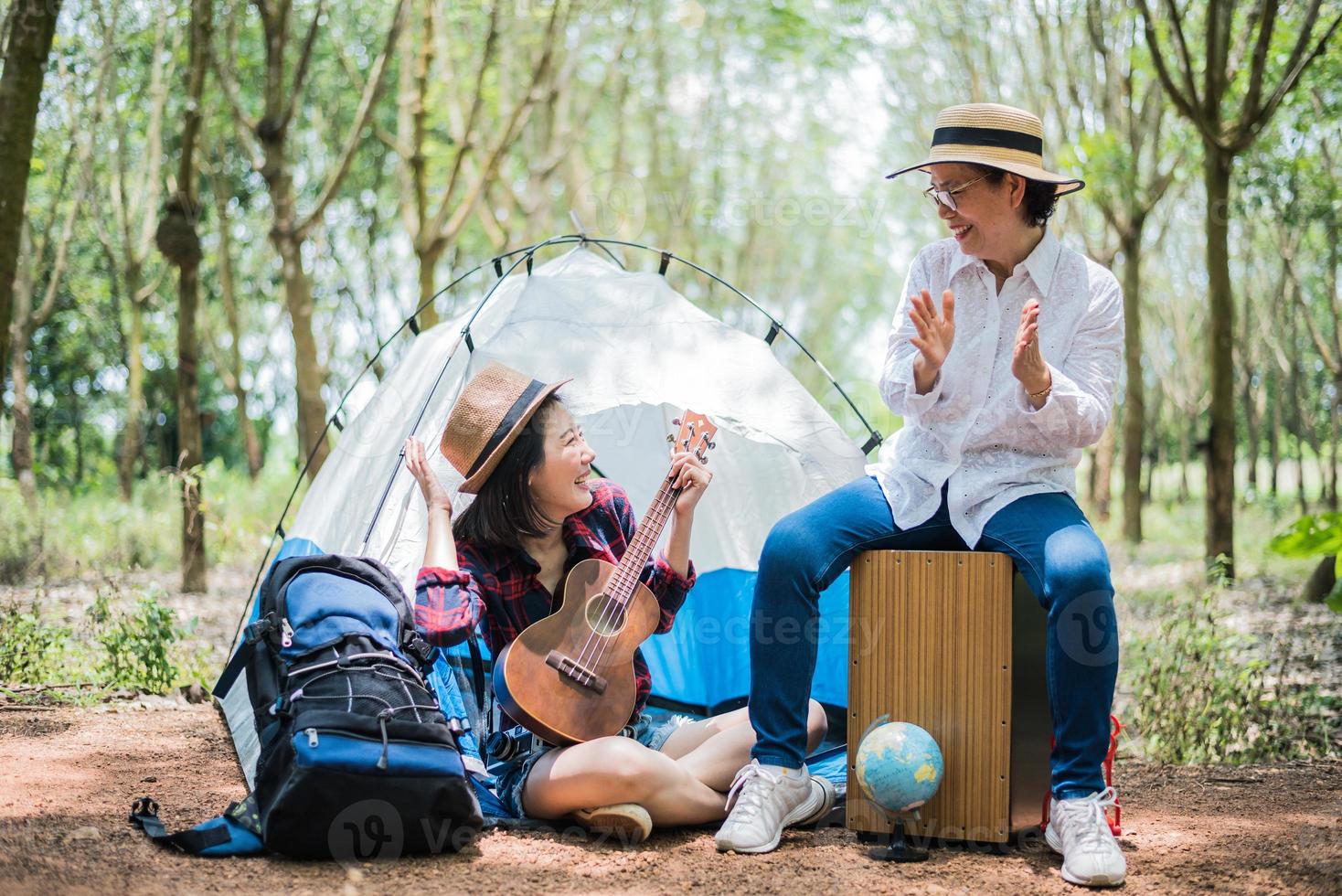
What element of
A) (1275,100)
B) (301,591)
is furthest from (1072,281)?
(1275,100)

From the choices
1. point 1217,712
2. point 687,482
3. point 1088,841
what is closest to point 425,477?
point 687,482

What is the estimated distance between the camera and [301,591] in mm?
3059

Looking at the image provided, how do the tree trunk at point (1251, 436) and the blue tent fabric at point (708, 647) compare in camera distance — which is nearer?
the blue tent fabric at point (708, 647)

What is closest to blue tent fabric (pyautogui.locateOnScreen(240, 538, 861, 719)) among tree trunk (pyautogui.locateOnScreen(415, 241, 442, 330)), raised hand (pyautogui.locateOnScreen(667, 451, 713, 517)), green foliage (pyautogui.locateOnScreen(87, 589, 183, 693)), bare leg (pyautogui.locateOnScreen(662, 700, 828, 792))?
green foliage (pyautogui.locateOnScreen(87, 589, 183, 693))

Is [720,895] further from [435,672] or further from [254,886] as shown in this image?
[435,672]

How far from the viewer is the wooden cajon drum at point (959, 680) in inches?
113

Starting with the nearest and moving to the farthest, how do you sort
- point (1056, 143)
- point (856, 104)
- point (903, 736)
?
point (903, 736), point (1056, 143), point (856, 104)

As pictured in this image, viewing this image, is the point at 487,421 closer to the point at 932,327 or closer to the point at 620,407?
the point at 932,327

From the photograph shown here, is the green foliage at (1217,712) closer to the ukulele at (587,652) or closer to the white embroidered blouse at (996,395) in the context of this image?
the white embroidered blouse at (996,395)

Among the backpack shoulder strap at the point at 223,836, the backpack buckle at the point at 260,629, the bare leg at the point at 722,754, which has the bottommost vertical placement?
the backpack shoulder strap at the point at 223,836

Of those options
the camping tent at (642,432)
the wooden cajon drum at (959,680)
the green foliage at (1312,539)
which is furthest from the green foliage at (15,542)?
the green foliage at (1312,539)

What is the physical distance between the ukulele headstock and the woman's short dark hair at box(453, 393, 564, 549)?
364 mm

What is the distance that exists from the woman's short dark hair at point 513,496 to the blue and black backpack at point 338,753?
0.38 meters

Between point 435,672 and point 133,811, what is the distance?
0.94 meters
